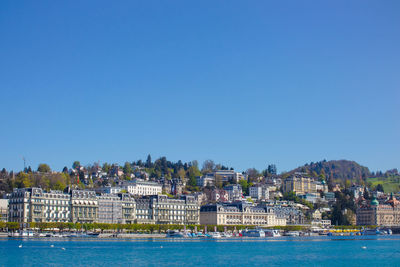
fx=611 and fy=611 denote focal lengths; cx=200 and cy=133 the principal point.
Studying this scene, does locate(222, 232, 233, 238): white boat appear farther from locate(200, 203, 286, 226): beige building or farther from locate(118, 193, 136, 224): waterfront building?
locate(118, 193, 136, 224): waterfront building

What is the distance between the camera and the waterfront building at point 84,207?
138 m

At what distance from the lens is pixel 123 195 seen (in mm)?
152375

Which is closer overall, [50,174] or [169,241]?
[169,241]

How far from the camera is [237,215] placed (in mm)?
170000

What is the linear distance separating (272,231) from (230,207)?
659 inches

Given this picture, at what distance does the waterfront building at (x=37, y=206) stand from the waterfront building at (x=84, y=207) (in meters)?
1.83

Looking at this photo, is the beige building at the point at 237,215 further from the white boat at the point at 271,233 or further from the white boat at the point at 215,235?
the white boat at the point at 215,235

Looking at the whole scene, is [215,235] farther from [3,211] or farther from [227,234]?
[3,211]

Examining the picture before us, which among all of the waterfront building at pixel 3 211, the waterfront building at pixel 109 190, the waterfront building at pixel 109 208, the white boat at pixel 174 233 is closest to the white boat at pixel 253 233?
the white boat at pixel 174 233

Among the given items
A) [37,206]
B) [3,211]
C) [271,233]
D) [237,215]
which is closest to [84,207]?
[37,206]

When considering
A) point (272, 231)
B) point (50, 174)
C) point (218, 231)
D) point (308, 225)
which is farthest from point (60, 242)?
point (308, 225)

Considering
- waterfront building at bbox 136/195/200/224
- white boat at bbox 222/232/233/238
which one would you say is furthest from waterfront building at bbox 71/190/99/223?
white boat at bbox 222/232/233/238

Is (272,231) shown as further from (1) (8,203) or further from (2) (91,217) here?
(1) (8,203)

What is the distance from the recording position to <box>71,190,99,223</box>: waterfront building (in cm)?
13850
